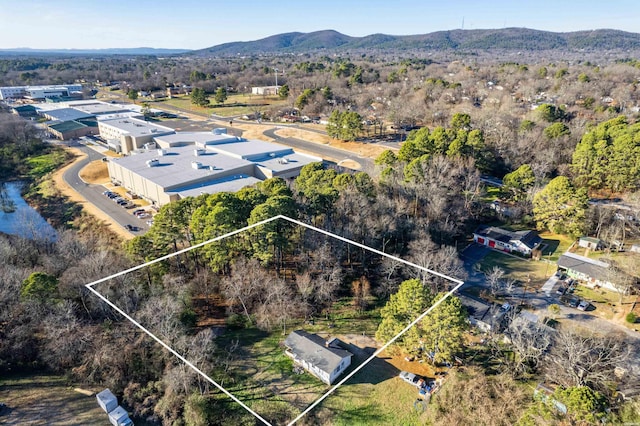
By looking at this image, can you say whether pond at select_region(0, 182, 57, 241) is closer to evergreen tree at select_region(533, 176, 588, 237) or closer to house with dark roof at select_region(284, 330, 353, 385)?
house with dark roof at select_region(284, 330, 353, 385)

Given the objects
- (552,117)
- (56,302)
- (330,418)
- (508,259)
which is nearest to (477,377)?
(330,418)

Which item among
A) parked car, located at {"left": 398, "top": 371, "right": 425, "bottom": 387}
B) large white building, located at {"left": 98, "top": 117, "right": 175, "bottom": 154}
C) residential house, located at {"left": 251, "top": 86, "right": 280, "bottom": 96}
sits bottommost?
parked car, located at {"left": 398, "top": 371, "right": 425, "bottom": 387}

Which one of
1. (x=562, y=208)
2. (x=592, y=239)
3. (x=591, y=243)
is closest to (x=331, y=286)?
(x=562, y=208)

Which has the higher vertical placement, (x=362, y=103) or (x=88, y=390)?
(x=362, y=103)

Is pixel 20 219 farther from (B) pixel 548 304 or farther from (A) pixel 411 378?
(B) pixel 548 304

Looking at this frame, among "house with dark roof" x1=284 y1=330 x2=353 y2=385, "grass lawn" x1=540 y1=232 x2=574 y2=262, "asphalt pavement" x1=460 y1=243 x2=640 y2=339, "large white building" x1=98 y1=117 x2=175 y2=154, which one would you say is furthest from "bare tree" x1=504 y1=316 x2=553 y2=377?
"large white building" x1=98 y1=117 x2=175 y2=154

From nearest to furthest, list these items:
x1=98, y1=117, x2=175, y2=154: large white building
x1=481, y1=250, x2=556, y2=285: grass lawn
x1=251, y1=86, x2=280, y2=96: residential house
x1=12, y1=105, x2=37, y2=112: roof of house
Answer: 1. x1=481, y1=250, x2=556, y2=285: grass lawn
2. x1=98, y1=117, x2=175, y2=154: large white building
3. x1=12, y1=105, x2=37, y2=112: roof of house
4. x1=251, y1=86, x2=280, y2=96: residential house

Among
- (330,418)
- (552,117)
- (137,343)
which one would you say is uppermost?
(552,117)

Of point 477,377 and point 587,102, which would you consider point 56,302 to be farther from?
point 587,102
